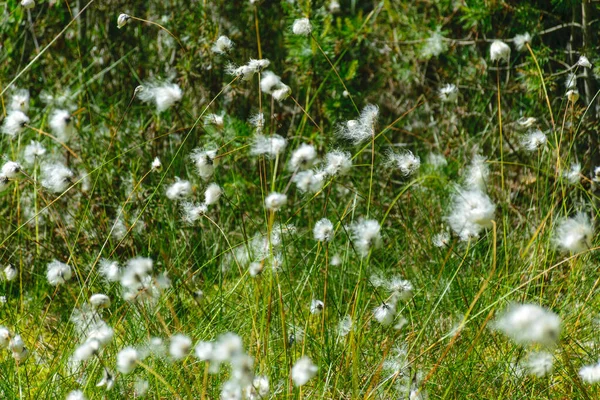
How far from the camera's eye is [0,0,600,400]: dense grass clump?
75.1 inches

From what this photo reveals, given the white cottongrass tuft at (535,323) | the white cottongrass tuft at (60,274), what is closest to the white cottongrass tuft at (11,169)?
the white cottongrass tuft at (60,274)

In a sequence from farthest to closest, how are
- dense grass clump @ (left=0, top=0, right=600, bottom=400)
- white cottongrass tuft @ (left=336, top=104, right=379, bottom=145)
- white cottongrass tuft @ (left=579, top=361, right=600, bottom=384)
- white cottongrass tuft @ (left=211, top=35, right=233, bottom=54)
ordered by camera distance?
white cottongrass tuft @ (left=211, top=35, right=233, bottom=54)
white cottongrass tuft @ (left=336, top=104, right=379, bottom=145)
dense grass clump @ (left=0, top=0, right=600, bottom=400)
white cottongrass tuft @ (left=579, top=361, right=600, bottom=384)

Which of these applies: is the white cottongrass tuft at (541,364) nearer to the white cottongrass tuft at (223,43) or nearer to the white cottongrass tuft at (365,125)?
the white cottongrass tuft at (365,125)

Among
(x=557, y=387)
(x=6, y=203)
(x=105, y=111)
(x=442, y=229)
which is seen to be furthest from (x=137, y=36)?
(x=557, y=387)

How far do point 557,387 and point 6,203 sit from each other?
2.36m

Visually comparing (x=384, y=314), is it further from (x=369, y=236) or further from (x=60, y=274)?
(x=60, y=274)

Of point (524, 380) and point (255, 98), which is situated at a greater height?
point (524, 380)

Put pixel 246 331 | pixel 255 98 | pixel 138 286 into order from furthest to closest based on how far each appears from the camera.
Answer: pixel 255 98
pixel 246 331
pixel 138 286

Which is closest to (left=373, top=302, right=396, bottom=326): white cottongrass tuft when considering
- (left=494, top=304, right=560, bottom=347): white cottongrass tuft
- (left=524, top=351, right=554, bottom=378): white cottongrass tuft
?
(left=524, top=351, right=554, bottom=378): white cottongrass tuft

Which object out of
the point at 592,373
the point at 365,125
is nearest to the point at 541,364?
the point at 592,373

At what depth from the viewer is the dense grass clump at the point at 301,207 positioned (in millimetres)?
1907

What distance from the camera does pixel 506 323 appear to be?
1.40 meters

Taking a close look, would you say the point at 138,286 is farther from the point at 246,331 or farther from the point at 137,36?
the point at 137,36

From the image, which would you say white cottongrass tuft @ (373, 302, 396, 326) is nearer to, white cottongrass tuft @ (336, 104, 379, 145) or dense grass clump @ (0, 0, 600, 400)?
dense grass clump @ (0, 0, 600, 400)
